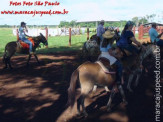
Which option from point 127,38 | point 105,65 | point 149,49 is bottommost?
point 105,65

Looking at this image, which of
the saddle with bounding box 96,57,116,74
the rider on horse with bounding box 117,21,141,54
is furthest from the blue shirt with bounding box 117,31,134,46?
the saddle with bounding box 96,57,116,74

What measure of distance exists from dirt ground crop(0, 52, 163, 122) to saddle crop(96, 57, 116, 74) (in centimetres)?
122

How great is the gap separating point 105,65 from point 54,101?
7.52 ft

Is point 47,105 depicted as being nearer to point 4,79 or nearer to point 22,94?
point 22,94

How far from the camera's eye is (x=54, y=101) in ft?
21.4

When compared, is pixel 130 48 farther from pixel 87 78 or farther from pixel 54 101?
pixel 54 101

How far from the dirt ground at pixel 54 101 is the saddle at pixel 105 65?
1.22m

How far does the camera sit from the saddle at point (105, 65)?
17.3 ft

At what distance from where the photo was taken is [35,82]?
8602mm

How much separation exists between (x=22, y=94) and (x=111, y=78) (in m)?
3.60

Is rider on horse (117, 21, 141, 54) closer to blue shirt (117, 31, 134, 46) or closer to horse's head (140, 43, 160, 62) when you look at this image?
blue shirt (117, 31, 134, 46)

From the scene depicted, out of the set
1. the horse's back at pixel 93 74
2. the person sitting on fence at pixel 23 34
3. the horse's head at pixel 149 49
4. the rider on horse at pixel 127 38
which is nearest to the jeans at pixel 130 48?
the rider on horse at pixel 127 38

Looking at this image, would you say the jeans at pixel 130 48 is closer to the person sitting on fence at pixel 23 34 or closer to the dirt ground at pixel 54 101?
the dirt ground at pixel 54 101

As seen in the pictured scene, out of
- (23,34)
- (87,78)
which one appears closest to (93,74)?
(87,78)
